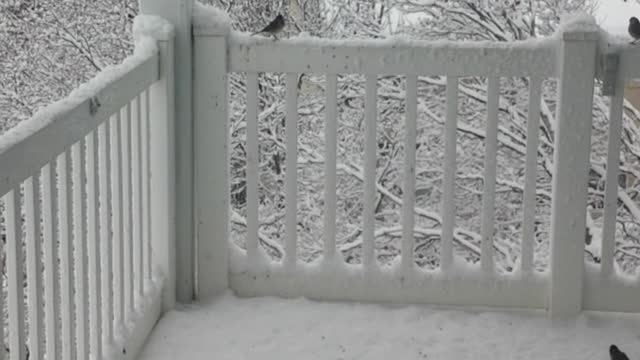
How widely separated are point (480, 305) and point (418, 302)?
0.23 meters

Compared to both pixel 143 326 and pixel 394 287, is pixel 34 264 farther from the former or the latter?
pixel 394 287

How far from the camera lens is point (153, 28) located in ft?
11.0

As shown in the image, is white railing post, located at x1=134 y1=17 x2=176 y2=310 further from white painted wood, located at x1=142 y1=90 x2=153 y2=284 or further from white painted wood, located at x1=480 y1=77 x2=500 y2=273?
white painted wood, located at x1=480 y1=77 x2=500 y2=273

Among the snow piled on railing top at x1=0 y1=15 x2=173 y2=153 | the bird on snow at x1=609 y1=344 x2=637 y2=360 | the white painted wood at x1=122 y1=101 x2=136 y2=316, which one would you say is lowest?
the bird on snow at x1=609 y1=344 x2=637 y2=360

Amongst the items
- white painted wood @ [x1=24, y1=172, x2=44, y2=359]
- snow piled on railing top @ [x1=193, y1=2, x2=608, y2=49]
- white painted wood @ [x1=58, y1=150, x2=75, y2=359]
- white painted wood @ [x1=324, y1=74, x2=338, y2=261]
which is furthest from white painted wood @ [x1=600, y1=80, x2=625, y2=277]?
white painted wood @ [x1=24, y1=172, x2=44, y2=359]

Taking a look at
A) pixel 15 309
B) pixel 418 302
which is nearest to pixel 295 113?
pixel 418 302

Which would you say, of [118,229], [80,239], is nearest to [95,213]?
[80,239]

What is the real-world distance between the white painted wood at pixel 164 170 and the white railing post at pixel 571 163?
4.44 ft

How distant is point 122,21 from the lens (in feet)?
28.1

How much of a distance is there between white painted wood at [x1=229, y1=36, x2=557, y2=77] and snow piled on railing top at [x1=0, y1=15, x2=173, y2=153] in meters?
0.31

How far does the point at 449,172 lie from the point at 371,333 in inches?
25.4

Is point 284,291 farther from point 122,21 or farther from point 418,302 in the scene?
point 122,21

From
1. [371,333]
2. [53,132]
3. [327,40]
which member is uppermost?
[327,40]

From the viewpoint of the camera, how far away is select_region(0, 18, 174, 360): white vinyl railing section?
199cm
